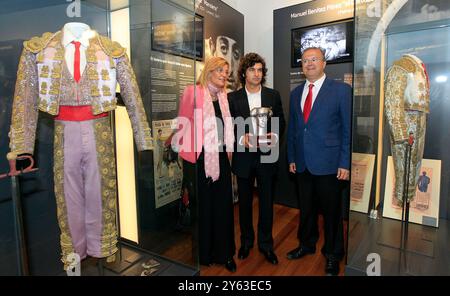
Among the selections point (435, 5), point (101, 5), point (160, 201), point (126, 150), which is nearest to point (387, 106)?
point (435, 5)

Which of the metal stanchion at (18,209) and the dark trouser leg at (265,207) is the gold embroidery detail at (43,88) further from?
the dark trouser leg at (265,207)

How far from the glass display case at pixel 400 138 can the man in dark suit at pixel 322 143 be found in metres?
0.11

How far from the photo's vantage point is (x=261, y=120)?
2.36 m

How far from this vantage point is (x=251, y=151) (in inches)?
93.6

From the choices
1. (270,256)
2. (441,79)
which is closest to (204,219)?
(270,256)

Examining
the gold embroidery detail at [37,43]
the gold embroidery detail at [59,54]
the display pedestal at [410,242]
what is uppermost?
the gold embroidery detail at [37,43]

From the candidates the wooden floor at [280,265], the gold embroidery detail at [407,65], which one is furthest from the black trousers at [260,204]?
the gold embroidery detail at [407,65]

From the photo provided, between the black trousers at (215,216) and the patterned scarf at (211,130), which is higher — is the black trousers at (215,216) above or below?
below

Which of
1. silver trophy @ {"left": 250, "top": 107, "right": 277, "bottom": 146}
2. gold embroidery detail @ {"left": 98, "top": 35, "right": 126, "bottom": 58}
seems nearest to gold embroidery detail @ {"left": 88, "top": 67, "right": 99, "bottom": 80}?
gold embroidery detail @ {"left": 98, "top": 35, "right": 126, "bottom": 58}

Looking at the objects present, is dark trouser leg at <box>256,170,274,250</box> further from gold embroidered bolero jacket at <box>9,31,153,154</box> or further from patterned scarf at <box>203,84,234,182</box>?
gold embroidered bolero jacket at <box>9,31,153,154</box>

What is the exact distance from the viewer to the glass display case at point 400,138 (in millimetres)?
2129

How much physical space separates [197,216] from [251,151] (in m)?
0.69

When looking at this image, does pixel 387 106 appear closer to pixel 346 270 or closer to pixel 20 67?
pixel 346 270

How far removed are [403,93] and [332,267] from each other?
146 cm
